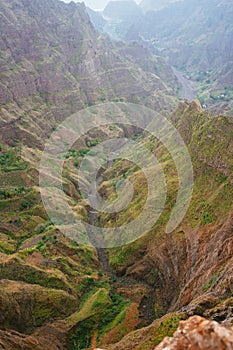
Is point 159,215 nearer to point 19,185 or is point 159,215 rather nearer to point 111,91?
point 19,185

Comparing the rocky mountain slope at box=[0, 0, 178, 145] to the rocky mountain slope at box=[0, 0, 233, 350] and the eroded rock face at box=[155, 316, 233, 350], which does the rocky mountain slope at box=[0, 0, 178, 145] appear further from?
the eroded rock face at box=[155, 316, 233, 350]

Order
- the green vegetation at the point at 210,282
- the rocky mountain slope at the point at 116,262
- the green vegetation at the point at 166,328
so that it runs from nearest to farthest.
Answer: the green vegetation at the point at 166,328 < the green vegetation at the point at 210,282 < the rocky mountain slope at the point at 116,262

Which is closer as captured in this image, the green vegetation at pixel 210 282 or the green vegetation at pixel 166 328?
the green vegetation at pixel 166 328

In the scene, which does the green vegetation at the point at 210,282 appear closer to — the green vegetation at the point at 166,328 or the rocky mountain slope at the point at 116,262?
the rocky mountain slope at the point at 116,262

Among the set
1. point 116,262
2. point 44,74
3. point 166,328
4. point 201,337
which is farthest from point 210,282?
point 44,74

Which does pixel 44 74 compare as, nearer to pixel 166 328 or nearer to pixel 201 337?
pixel 166 328

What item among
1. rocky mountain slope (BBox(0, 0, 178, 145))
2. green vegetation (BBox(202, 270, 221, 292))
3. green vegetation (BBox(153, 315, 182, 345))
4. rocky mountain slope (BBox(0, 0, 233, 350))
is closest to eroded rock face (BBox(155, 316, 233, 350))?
Answer: rocky mountain slope (BBox(0, 0, 233, 350))

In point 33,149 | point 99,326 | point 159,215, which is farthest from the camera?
point 33,149

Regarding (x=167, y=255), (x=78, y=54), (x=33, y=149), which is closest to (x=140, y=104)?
(x=78, y=54)

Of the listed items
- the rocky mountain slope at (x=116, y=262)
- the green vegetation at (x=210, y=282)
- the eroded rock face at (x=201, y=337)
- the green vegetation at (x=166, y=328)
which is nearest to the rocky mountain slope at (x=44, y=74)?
the rocky mountain slope at (x=116, y=262)
